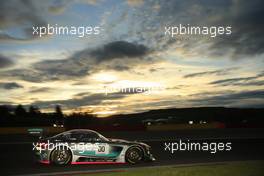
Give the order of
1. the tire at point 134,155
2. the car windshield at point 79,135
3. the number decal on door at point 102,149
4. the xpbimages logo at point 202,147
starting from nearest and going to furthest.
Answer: the car windshield at point 79,135, the number decal on door at point 102,149, the tire at point 134,155, the xpbimages logo at point 202,147

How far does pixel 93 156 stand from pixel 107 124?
64.7 ft

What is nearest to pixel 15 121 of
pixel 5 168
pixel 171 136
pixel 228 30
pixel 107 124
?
pixel 107 124

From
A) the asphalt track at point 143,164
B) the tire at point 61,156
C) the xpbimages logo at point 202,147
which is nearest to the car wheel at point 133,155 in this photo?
the asphalt track at point 143,164

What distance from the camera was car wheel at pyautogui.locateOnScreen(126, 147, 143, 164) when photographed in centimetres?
1078

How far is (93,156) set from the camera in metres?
10.4

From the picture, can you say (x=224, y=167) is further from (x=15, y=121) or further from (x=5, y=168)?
(x=15, y=121)

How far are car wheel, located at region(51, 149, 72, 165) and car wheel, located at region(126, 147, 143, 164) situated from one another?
67.1 inches

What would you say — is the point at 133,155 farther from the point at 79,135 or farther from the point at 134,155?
the point at 79,135

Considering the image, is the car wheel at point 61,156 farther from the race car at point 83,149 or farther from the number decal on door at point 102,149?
the number decal on door at point 102,149

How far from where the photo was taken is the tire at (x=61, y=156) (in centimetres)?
1024

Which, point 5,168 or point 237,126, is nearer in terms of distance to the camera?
point 5,168

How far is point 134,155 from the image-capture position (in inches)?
427

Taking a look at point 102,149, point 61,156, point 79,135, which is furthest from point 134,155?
point 61,156

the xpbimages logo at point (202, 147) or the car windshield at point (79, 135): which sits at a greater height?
the car windshield at point (79, 135)
